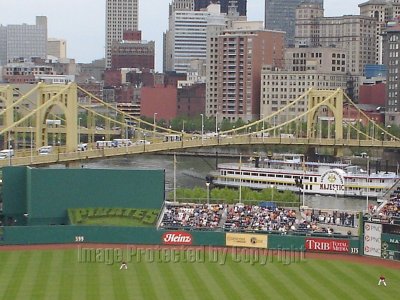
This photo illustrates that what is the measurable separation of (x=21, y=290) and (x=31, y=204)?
10.1 m

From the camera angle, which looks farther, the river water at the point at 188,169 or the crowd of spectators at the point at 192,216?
the river water at the point at 188,169

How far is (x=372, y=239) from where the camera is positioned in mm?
41125

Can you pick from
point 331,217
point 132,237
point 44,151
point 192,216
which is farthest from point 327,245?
point 44,151

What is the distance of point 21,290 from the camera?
3512cm

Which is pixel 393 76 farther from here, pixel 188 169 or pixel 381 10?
pixel 381 10

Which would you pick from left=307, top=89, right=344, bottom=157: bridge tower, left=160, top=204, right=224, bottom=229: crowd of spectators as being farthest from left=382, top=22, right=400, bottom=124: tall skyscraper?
left=160, top=204, right=224, bottom=229: crowd of spectators

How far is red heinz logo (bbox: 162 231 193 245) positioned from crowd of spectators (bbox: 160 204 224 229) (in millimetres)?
649

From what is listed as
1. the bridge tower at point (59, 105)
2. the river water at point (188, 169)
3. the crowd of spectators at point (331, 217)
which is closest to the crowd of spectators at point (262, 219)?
the crowd of spectators at point (331, 217)

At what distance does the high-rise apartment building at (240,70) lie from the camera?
140875 mm

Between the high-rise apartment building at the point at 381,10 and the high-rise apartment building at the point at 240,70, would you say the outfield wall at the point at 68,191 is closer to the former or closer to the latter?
the high-rise apartment building at the point at 240,70

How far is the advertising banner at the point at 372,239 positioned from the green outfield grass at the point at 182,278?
4.86 feet

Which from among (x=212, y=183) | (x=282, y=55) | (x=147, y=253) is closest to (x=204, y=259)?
(x=147, y=253)

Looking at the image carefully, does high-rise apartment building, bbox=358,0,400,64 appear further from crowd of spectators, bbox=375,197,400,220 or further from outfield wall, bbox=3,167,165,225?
outfield wall, bbox=3,167,165,225

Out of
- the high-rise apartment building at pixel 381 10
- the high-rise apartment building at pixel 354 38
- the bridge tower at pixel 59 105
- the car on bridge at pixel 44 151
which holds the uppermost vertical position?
the high-rise apartment building at pixel 381 10
